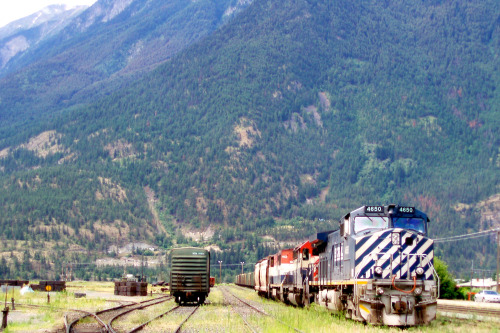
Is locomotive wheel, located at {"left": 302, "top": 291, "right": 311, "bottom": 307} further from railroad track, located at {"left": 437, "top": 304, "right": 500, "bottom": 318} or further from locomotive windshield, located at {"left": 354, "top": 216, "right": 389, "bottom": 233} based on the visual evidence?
locomotive windshield, located at {"left": 354, "top": 216, "right": 389, "bottom": 233}

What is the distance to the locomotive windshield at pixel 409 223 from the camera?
2967 centimetres

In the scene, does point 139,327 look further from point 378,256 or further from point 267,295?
point 267,295

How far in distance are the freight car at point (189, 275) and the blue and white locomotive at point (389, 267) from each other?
22.4 meters

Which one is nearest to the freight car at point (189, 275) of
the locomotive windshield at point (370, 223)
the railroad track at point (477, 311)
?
the railroad track at point (477, 311)

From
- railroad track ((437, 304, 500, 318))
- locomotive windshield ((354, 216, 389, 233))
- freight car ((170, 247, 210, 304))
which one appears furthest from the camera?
freight car ((170, 247, 210, 304))

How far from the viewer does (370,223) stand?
29656 millimetres

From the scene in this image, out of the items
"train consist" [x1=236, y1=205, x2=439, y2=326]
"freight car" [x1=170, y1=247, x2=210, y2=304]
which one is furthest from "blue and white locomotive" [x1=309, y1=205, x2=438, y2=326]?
"freight car" [x1=170, y1=247, x2=210, y2=304]

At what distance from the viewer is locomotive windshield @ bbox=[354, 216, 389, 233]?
29578mm

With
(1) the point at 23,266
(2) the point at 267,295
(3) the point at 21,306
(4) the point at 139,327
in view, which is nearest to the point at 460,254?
(1) the point at 23,266

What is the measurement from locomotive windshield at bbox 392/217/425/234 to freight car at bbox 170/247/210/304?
81.1 ft

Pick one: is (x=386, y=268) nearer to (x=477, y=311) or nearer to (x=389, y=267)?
(x=389, y=267)

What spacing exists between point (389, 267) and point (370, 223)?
2018 millimetres

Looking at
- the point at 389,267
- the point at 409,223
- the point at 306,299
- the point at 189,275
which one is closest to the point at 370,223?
the point at 409,223

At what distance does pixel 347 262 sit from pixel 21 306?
28141 millimetres
